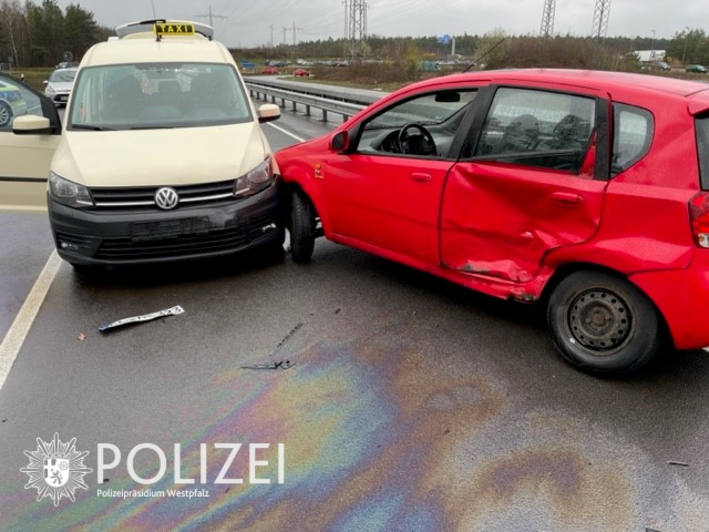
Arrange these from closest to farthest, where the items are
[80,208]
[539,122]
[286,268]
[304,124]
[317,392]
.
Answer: [317,392] < [539,122] < [80,208] < [286,268] < [304,124]

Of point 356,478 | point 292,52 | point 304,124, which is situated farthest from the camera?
point 292,52

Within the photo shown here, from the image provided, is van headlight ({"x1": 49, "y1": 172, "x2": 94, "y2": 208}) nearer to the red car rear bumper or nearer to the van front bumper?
the van front bumper

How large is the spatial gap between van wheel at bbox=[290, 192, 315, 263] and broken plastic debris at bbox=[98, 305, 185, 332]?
1329mm

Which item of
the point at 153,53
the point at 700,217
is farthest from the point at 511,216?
the point at 153,53

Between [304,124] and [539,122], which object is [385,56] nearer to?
[304,124]

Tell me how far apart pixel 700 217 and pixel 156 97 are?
4897 mm

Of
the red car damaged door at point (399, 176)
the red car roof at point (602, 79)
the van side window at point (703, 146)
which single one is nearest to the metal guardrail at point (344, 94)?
the red car damaged door at point (399, 176)

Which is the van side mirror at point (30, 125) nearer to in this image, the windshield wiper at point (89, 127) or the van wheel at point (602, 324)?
the windshield wiper at point (89, 127)

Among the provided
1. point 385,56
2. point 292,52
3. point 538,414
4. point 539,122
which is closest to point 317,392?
point 538,414

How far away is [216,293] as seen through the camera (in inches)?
196

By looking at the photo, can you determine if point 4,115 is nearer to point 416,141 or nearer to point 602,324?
point 416,141

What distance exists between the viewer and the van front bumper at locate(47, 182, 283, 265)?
470 centimetres

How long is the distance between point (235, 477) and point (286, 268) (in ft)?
9.45

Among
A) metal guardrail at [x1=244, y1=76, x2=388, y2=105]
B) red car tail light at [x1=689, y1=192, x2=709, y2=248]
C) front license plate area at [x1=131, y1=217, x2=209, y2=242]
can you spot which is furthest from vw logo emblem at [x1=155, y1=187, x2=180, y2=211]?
metal guardrail at [x1=244, y1=76, x2=388, y2=105]
